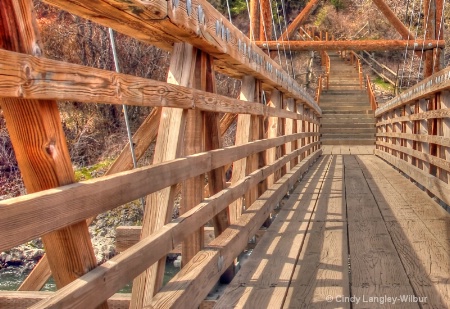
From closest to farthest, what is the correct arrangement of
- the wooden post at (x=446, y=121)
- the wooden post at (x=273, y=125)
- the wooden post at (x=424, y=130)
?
the wooden post at (x=446, y=121) < the wooden post at (x=273, y=125) < the wooden post at (x=424, y=130)

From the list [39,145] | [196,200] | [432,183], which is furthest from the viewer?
[432,183]

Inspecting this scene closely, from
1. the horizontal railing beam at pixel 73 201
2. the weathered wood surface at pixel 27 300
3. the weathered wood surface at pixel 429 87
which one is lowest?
the weathered wood surface at pixel 27 300

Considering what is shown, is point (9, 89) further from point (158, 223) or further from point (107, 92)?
point (158, 223)

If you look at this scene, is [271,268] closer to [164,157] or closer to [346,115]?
[164,157]

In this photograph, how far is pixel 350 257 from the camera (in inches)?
138

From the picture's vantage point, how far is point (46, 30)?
53.6 feet

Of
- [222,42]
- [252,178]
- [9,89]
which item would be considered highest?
[222,42]

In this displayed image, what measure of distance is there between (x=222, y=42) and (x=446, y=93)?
2.69 meters

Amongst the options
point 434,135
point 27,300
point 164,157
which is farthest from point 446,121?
point 27,300

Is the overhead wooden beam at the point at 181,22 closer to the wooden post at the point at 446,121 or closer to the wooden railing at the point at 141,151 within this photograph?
the wooden railing at the point at 141,151

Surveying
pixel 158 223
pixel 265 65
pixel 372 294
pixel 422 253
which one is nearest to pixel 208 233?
pixel 265 65

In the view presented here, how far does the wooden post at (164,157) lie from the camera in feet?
7.31

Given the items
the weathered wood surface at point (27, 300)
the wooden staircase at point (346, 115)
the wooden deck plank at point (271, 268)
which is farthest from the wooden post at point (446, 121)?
the wooden staircase at point (346, 115)

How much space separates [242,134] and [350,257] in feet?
4.56
